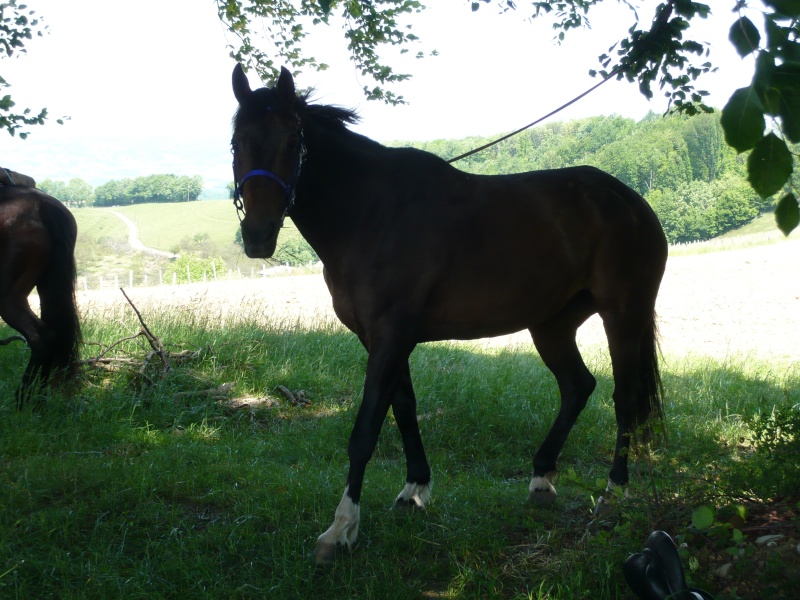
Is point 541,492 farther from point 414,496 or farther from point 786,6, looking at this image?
point 786,6

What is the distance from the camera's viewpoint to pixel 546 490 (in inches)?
167

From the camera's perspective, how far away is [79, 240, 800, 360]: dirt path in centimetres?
1184

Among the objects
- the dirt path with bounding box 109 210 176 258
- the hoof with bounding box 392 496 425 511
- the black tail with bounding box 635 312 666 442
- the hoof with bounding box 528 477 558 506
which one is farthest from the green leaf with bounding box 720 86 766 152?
the dirt path with bounding box 109 210 176 258

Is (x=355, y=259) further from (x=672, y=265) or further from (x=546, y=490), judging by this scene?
(x=672, y=265)

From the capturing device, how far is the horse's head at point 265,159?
348 centimetres

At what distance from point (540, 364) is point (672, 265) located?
19.5 m

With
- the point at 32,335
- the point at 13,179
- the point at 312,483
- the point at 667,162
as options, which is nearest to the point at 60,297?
the point at 32,335

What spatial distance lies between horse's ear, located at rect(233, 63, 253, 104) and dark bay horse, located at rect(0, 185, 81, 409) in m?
3.35

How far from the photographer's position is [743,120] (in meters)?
1.26

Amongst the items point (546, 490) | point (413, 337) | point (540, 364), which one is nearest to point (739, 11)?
point (413, 337)

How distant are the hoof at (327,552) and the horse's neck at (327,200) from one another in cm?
155

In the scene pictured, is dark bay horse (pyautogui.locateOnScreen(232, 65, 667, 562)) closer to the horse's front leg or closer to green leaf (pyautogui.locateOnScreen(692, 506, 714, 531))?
the horse's front leg

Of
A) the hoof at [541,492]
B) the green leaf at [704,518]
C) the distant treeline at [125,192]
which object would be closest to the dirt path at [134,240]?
the distant treeline at [125,192]

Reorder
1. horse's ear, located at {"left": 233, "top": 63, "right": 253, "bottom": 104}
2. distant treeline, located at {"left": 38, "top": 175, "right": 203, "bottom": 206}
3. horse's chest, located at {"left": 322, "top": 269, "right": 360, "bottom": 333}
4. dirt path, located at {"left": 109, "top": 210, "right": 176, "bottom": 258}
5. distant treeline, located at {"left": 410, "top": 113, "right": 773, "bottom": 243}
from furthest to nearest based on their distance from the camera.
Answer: distant treeline, located at {"left": 38, "top": 175, "right": 203, "bottom": 206} → dirt path, located at {"left": 109, "top": 210, "right": 176, "bottom": 258} → distant treeline, located at {"left": 410, "top": 113, "right": 773, "bottom": 243} → horse's chest, located at {"left": 322, "top": 269, "right": 360, "bottom": 333} → horse's ear, located at {"left": 233, "top": 63, "right": 253, "bottom": 104}
